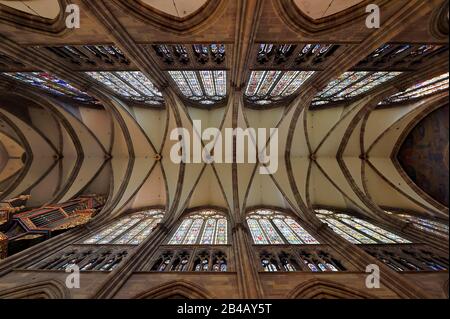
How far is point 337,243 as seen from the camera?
28.7 ft

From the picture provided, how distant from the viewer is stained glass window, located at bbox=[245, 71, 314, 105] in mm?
11164

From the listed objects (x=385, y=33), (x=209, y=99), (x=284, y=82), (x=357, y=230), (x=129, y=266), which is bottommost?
(x=129, y=266)

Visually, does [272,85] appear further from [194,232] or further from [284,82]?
[194,232]

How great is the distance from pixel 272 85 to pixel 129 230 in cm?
1115

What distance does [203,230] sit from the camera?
1172cm

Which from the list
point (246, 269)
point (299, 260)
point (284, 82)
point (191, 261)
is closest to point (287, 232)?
point (299, 260)

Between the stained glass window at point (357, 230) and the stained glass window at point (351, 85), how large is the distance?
6676 mm

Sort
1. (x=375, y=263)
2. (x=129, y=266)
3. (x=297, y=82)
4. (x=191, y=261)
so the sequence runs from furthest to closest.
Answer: (x=297, y=82)
(x=191, y=261)
(x=129, y=266)
(x=375, y=263)

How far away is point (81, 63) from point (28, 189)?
11.2 meters

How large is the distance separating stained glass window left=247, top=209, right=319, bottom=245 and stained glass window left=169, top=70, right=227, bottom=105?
8.07 metres

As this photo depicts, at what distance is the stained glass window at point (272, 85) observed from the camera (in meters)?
11.2

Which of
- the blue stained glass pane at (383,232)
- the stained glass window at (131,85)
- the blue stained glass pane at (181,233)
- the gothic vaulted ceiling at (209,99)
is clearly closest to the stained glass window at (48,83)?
the gothic vaulted ceiling at (209,99)

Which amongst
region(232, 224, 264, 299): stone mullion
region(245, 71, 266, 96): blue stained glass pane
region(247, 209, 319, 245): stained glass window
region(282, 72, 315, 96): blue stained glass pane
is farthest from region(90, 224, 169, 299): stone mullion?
region(282, 72, 315, 96): blue stained glass pane

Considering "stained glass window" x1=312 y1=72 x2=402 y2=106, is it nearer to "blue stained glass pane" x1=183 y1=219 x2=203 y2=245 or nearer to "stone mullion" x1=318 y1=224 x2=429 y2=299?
"stone mullion" x1=318 y1=224 x2=429 y2=299
